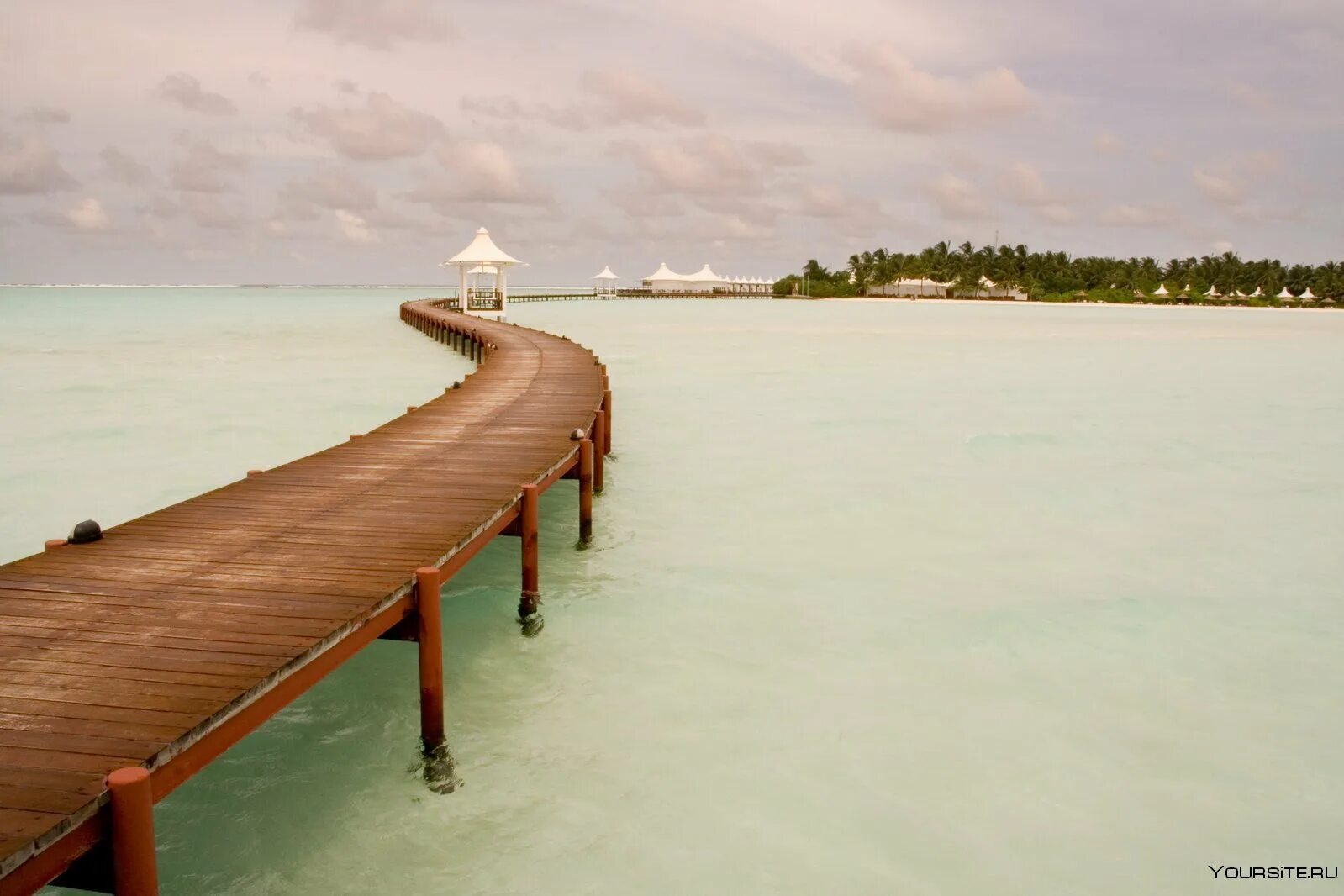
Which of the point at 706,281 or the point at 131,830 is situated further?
the point at 706,281

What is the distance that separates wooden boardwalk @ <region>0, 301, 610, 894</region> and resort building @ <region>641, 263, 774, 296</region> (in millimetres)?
99749

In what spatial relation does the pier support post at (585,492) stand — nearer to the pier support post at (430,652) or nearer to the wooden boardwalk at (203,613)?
the wooden boardwalk at (203,613)

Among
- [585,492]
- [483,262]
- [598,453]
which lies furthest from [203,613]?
[483,262]

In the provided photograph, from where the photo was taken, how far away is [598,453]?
1099cm

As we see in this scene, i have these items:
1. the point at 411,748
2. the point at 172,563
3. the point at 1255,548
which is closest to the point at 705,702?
the point at 411,748

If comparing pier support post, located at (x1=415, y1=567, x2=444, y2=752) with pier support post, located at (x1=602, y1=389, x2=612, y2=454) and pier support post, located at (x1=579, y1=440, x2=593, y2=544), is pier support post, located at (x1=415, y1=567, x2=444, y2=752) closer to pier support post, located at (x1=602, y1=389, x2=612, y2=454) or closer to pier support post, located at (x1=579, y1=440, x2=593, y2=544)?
pier support post, located at (x1=579, y1=440, x2=593, y2=544)

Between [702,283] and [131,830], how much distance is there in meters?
107

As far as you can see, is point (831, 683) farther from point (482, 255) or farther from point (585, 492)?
point (482, 255)

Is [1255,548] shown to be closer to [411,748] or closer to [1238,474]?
[1238,474]

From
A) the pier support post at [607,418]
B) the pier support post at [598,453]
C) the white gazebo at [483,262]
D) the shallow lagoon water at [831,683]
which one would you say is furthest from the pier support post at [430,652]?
the white gazebo at [483,262]

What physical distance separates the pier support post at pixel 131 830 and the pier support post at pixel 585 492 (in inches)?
237

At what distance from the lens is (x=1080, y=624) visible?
24.0ft

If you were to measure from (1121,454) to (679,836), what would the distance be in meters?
12.4

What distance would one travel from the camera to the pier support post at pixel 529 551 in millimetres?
6789
